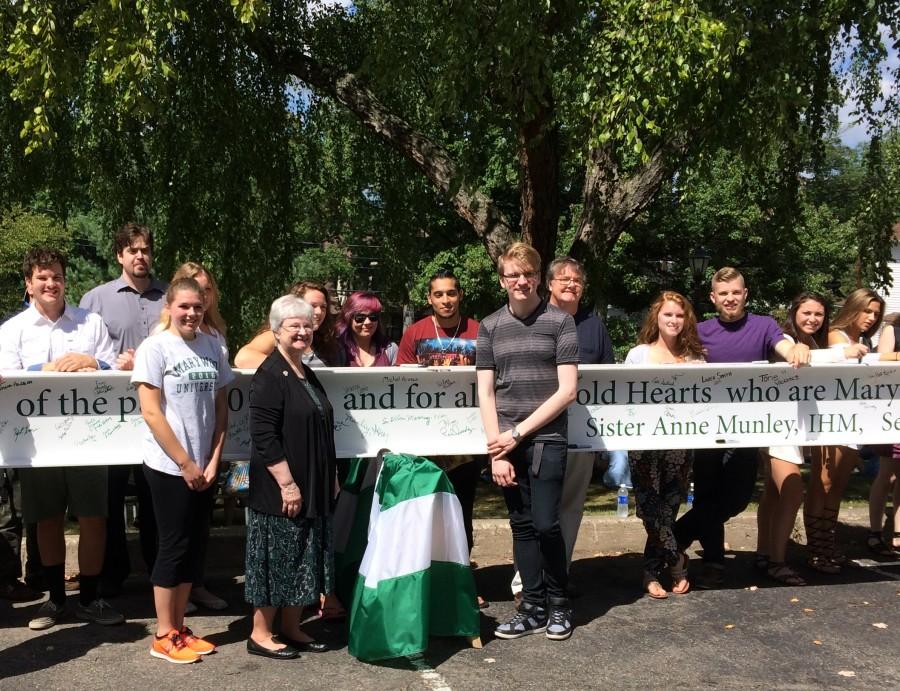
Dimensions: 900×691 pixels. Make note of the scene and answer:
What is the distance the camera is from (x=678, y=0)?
7215 mm


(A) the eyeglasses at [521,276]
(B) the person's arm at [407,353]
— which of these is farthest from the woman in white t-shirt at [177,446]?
(A) the eyeglasses at [521,276]

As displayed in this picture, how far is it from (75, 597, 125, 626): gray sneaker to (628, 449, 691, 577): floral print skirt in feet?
9.56

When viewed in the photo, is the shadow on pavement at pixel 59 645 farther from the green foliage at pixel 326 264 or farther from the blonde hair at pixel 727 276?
the green foliage at pixel 326 264

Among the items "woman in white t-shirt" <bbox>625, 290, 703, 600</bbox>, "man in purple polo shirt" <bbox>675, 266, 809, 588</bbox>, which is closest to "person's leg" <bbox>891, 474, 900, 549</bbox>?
"man in purple polo shirt" <bbox>675, 266, 809, 588</bbox>

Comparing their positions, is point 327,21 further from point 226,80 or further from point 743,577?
point 743,577

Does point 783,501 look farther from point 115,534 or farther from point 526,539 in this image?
point 115,534

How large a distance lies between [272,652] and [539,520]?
1444 mm

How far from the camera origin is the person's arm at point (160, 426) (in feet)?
14.8

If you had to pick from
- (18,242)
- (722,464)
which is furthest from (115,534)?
(18,242)

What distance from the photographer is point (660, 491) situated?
5734 millimetres

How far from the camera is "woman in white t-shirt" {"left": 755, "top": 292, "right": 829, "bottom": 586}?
237 inches

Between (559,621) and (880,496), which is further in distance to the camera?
(880,496)

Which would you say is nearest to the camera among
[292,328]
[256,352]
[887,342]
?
[292,328]

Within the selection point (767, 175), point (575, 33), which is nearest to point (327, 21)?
point (575, 33)
